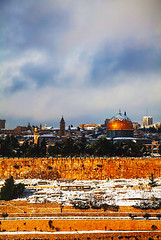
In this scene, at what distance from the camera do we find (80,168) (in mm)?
29078

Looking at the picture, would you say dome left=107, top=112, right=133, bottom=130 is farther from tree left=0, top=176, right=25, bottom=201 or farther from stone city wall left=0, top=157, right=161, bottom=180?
tree left=0, top=176, right=25, bottom=201

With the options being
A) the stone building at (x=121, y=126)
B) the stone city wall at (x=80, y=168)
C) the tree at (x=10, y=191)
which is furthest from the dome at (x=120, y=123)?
the tree at (x=10, y=191)

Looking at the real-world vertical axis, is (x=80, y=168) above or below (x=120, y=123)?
below

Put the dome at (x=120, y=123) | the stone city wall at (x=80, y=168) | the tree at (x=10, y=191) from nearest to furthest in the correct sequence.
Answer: the tree at (x=10, y=191), the stone city wall at (x=80, y=168), the dome at (x=120, y=123)

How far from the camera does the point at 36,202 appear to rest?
20.9 m

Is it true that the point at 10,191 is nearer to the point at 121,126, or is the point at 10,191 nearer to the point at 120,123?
the point at 120,123

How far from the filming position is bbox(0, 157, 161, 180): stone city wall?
A: 2902 centimetres

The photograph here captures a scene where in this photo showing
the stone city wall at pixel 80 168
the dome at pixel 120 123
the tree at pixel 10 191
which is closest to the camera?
the tree at pixel 10 191

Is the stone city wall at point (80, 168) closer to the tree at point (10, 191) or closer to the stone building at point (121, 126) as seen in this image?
the tree at point (10, 191)

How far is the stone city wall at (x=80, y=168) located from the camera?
29.0m

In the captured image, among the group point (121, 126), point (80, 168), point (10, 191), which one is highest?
point (121, 126)

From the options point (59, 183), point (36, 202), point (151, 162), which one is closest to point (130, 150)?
point (151, 162)

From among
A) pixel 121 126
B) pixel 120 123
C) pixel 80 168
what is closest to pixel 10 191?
pixel 80 168

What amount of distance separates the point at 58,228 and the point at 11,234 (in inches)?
130
